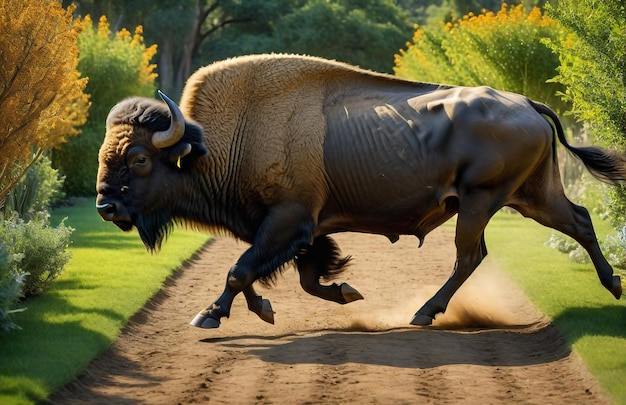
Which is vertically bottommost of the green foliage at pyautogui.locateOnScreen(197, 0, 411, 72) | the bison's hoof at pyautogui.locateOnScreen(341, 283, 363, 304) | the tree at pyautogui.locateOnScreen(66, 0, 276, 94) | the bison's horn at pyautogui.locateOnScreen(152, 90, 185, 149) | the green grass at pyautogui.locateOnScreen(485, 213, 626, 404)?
the green grass at pyautogui.locateOnScreen(485, 213, 626, 404)

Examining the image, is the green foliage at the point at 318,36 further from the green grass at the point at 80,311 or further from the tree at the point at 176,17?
the green grass at the point at 80,311

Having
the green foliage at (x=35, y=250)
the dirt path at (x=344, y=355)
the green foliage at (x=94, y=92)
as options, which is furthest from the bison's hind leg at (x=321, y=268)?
the green foliage at (x=94, y=92)

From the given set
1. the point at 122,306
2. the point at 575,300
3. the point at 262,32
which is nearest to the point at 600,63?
the point at 575,300

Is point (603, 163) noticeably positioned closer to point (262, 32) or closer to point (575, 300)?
point (575, 300)

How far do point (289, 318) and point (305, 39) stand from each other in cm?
4800

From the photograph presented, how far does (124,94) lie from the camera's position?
2911 centimetres

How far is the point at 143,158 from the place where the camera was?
35.2ft

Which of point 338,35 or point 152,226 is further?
point 338,35

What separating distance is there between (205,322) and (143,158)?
165cm

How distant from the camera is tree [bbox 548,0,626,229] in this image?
490 inches

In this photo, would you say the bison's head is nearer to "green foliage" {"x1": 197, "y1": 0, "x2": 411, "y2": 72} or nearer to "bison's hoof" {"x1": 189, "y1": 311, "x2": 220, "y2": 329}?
"bison's hoof" {"x1": 189, "y1": 311, "x2": 220, "y2": 329}

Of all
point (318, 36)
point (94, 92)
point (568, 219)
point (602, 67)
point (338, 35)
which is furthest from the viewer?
point (338, 35)

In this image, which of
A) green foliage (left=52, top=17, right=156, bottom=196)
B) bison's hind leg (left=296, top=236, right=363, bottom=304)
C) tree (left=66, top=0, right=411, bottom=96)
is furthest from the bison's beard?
tree (left=66, top=0, right=411, bottom=96)

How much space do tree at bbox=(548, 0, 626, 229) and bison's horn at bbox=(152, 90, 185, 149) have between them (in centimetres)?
474
